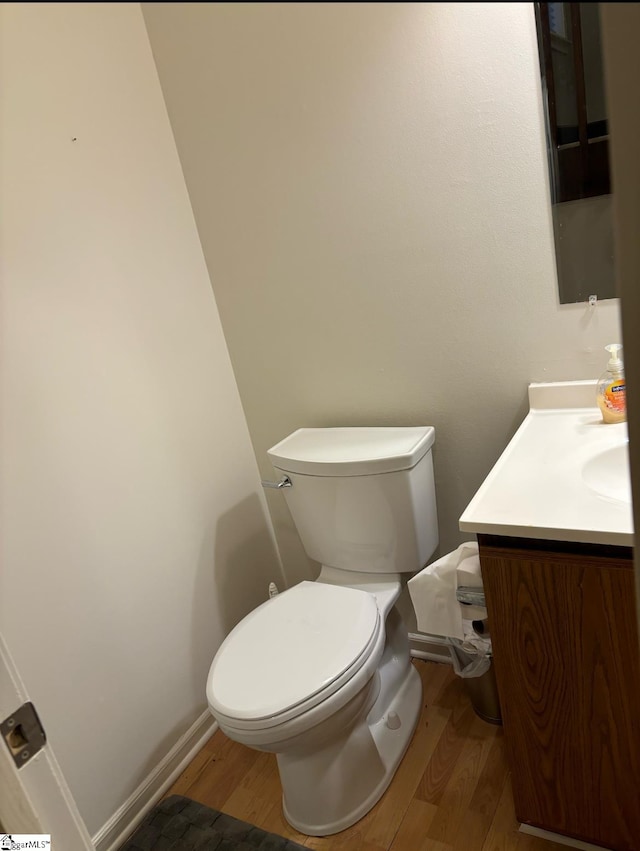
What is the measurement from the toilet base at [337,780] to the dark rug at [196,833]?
8 cm

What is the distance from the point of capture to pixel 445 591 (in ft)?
4.03

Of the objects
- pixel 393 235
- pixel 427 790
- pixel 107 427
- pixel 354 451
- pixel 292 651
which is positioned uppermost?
pixel 393 235

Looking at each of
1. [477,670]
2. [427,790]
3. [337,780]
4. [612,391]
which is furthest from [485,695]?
[612,391]

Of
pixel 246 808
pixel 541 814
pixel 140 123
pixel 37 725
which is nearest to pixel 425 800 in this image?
pixel 541 814

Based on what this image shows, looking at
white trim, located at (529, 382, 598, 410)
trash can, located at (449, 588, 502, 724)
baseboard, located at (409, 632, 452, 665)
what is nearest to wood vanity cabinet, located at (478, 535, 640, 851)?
trash can, located at (449, 588, 502, 724)

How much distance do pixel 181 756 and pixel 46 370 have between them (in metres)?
1.13

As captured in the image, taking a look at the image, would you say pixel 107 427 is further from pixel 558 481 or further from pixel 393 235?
pixel 558 481

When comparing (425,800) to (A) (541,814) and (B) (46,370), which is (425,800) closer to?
(A) (541,814)

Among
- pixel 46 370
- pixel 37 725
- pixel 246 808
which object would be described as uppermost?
pixel 46 370

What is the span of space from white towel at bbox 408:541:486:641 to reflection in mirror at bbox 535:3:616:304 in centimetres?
63

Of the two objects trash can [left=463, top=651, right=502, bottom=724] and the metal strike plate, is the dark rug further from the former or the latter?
the metal strike plate

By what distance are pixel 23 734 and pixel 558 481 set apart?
0.91 meters

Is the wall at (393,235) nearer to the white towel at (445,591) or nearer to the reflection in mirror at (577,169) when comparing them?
the reflection in mirror at (577,169)

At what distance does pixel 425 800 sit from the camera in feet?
4.65
